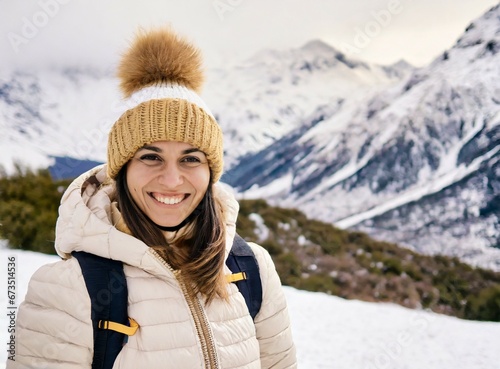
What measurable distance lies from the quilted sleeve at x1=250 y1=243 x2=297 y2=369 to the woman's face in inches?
13.3

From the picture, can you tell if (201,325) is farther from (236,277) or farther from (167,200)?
(167,200)

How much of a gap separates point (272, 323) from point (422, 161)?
6958 cm

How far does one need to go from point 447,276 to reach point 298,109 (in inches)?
4760

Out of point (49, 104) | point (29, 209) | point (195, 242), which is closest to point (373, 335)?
point (195, 242)

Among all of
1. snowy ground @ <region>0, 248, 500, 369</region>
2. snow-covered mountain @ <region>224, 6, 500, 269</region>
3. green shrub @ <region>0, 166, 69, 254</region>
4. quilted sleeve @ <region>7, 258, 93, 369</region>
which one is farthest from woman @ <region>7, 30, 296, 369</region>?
snow-covered mountain @ <region>224, 6, 500, 269</region>

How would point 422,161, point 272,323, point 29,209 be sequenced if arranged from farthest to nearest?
point 422,161 → point 29,209 → point 272,323

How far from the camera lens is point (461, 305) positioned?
9102 millimetres

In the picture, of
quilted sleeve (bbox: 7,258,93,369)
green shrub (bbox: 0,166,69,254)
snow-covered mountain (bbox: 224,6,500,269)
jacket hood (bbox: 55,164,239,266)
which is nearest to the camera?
quilted sleeve (bbox: 7,258,93,369)

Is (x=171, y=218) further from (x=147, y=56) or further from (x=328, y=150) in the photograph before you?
(x=328, y=150)

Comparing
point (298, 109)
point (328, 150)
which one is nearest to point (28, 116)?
point (328, 150)

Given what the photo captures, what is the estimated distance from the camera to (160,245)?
1471 millimetres

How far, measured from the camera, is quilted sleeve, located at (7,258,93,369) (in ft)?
4.06

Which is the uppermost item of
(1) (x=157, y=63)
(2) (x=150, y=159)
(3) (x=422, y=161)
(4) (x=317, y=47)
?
(4) (x=317, y=47)

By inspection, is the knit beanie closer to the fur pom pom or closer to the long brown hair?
the fur pom pom
